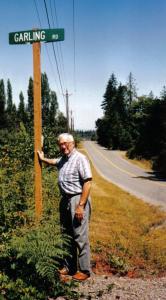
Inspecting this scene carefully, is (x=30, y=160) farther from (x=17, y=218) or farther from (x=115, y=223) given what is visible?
(x=17, y=218)

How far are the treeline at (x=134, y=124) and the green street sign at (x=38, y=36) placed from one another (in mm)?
→ 31163

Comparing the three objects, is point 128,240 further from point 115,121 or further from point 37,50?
point 115,121

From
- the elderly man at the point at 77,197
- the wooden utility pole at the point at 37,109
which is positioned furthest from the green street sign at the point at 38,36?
the elderly man at the point at 77,197

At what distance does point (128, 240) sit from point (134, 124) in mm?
86292

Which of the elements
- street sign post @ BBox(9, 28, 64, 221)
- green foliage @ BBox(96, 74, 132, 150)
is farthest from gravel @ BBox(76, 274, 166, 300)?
green foliage @ BBox(96, 74, 132, 150)

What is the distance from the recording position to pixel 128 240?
8500mm

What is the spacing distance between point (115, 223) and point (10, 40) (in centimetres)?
572

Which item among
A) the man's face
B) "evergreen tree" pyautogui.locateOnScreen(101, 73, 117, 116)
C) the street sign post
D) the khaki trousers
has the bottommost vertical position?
the khaki trousers

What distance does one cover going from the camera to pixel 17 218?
6266mm

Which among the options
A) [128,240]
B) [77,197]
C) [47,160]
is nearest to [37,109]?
[47,160]

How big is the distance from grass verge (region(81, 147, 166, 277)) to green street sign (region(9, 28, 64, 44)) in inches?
145

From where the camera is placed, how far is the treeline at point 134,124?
51844 mm

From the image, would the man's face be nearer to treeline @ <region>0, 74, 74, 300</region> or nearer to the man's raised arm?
the man's raised arm

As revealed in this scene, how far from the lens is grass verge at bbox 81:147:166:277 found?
6785 millimetres
